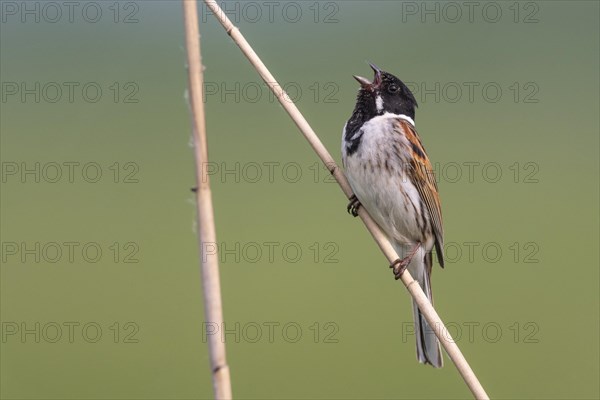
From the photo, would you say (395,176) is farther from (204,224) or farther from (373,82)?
(204,224)

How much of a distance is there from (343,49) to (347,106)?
6.53ft

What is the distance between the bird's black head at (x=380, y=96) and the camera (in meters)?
3.75

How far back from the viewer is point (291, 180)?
827 centimetres

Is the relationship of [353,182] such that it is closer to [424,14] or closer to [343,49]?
[343,49]

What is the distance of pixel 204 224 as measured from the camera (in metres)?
2.23

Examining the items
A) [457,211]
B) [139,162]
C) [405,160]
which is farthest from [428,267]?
[139,162]

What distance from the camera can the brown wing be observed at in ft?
12.5

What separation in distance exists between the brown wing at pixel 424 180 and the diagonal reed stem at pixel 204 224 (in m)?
1.72

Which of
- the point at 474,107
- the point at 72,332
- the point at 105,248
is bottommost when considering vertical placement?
the point at 72,332

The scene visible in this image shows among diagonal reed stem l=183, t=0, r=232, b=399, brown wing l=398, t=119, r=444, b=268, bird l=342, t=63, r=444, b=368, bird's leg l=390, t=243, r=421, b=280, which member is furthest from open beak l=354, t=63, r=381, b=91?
diagonal reed stem l=183, t=0, r=232, b=399

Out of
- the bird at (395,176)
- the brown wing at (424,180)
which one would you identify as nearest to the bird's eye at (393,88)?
the bird at (395,176)

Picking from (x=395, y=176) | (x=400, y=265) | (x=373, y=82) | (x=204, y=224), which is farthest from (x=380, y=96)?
(x=204, y=224)

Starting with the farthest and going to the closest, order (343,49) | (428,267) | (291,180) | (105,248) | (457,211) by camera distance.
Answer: (343,49) < (291,180) < (457,211) < (105,248) < (428,267)

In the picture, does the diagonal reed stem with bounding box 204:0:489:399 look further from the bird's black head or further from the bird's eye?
the bird's eye
